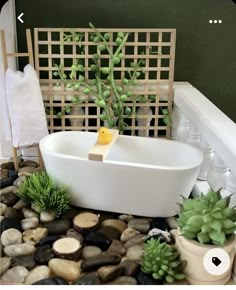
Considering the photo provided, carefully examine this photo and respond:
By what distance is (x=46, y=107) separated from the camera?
5.47ft

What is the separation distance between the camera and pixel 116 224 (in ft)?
4.24

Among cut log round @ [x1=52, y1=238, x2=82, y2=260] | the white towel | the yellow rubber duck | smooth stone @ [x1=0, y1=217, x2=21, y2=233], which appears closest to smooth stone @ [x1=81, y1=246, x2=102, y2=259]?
cut log round @ [x1=52, y1=238, x2=82, y2=260]

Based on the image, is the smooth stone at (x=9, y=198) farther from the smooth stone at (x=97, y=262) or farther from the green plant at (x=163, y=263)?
the green plant at (x=163, y=263)

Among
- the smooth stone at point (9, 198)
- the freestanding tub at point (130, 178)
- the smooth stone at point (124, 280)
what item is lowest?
the smooth stone at point (124, 280)

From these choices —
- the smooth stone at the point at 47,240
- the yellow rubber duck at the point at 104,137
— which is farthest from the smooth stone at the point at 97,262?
the yellow rubber duck at the point at 104,137

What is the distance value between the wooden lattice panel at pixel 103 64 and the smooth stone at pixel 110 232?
51cm

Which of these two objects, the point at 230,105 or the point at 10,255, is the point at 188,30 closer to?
the point at 230,105

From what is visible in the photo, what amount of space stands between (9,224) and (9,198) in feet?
0.48

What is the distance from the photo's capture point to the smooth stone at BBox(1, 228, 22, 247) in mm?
1202

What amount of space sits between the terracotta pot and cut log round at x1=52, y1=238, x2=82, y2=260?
0.94 ft

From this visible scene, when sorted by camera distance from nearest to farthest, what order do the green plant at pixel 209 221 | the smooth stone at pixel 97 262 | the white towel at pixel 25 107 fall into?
the green plant at pixel 209 221 < the smooth stone at pixel 97 262 < the white towel at pixel 25 107

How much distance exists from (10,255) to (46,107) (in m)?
0.68

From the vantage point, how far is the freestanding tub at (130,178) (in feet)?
4.10

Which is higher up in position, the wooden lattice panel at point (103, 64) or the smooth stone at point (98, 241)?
the wooden lattice panel at point (103, 64)
